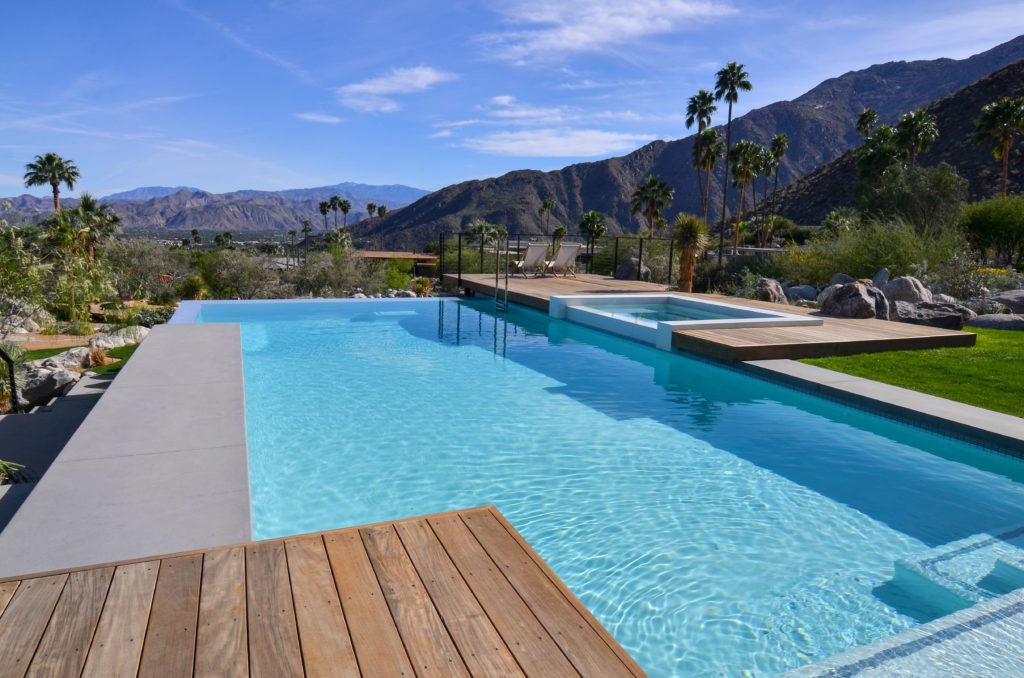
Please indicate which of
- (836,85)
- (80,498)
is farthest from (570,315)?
(836,85)

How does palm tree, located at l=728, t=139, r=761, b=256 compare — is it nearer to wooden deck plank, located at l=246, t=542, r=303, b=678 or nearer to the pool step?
the pool step

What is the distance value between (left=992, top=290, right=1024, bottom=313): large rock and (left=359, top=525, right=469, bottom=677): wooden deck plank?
12.2m

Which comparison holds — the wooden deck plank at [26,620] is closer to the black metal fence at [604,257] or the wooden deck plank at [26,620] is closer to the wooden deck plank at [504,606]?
the wooden deck plank at [504,606]

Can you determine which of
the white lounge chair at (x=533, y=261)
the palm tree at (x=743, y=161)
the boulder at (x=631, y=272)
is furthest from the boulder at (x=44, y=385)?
the palm tree at (x=743, y=161)

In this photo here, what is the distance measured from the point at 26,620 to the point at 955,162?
55.2 meters

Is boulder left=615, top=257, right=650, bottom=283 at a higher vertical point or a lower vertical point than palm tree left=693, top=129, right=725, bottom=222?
lower

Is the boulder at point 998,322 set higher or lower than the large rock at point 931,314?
lower

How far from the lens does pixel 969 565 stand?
3.22 m

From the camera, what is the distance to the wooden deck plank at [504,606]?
5.48ft

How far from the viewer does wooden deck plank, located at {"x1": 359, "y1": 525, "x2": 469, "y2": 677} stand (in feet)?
5.43

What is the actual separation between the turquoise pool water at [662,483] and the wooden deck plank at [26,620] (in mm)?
1629

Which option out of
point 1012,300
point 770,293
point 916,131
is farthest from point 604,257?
point 916,131

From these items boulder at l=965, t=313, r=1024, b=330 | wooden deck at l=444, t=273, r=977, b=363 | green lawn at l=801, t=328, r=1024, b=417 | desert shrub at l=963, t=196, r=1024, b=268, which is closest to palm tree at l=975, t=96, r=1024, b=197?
desert shrub at l=963, t=196, r=1024, b=268

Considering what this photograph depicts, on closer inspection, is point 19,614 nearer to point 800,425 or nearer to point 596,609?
point 596,609
